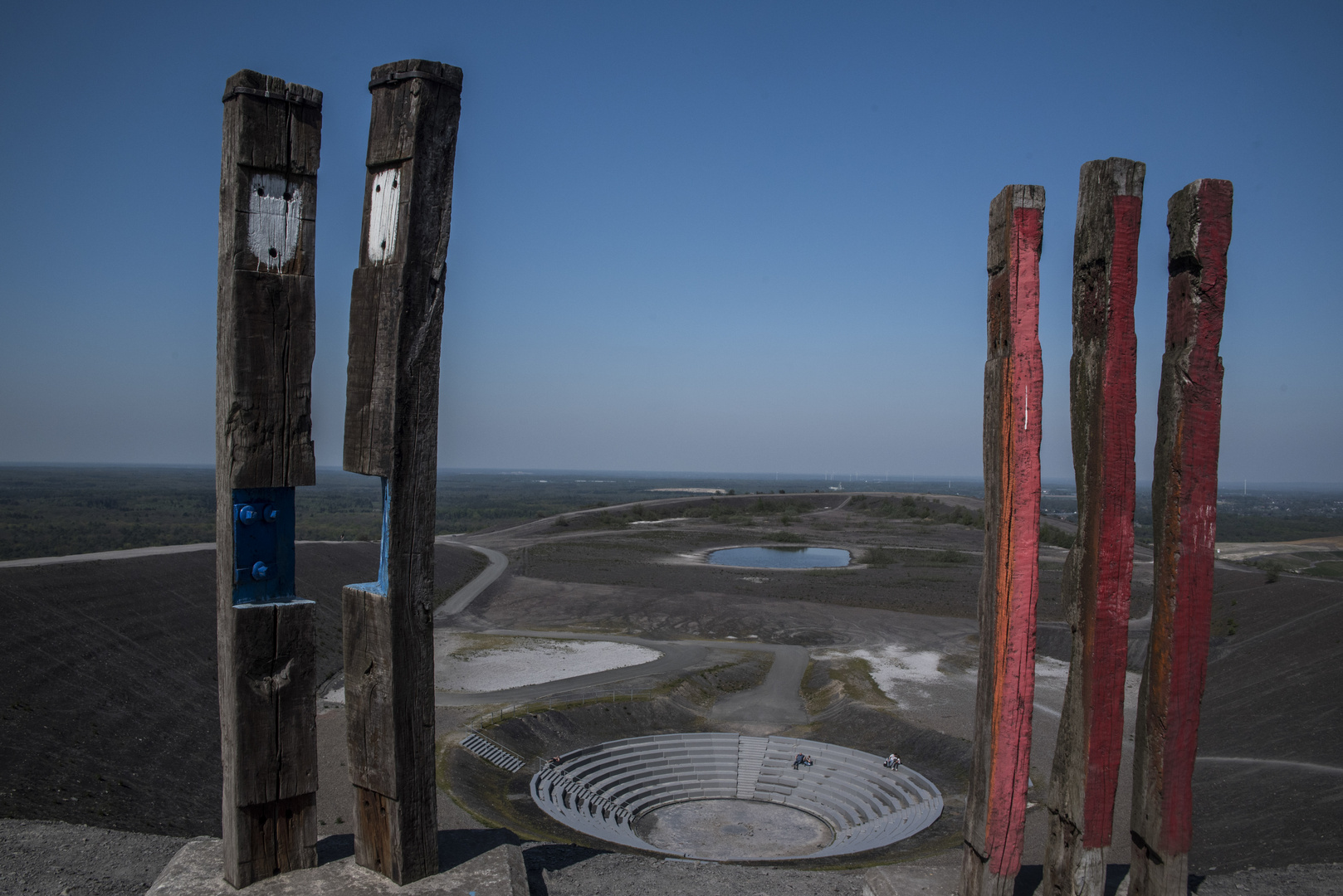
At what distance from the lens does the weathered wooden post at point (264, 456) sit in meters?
4.13

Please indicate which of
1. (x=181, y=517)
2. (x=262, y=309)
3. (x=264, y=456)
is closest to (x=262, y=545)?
(x=264, y=456)

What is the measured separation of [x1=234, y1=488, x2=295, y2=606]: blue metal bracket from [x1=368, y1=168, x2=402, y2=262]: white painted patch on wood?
53.3 inches

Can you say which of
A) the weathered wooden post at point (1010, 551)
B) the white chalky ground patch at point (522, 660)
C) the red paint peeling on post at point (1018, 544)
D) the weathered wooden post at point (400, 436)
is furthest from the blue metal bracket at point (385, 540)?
the white chalky ground patch at point (522, 660)

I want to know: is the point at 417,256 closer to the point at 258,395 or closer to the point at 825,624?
the point at 258,395

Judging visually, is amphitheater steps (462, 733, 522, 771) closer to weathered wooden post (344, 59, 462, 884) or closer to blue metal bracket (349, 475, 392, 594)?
weathered wooden post (344, 59, 462, 884)

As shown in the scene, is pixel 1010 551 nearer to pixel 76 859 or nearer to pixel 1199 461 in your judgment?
pixel 1199 461

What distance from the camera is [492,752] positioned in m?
20.1

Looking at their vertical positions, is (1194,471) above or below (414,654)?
above

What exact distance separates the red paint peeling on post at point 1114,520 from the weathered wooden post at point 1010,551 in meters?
0.37

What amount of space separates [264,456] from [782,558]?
6258cm

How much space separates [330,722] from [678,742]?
8929 millimetres

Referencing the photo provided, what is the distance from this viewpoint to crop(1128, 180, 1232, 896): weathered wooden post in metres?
4.72

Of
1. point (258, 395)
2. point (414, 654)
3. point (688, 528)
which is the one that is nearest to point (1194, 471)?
point (414, 654)

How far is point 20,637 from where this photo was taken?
19062 mm
